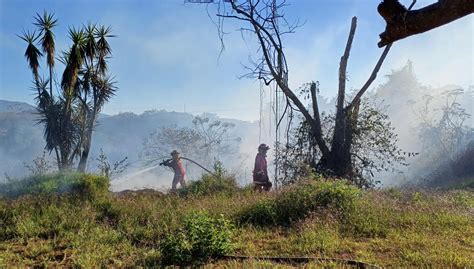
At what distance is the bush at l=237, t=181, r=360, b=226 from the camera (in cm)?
704

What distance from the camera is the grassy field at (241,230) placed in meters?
4.93

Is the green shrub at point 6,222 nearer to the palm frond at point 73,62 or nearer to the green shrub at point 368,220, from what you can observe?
the green shrub at point 368,220

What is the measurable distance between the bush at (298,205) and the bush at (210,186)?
3.58 m

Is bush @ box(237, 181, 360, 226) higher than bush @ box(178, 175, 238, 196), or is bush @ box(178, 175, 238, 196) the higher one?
bush @ box(178, 175, 238, 196)

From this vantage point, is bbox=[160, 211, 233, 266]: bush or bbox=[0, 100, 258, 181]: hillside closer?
bbox=[160, 211, 233, 266]: bush

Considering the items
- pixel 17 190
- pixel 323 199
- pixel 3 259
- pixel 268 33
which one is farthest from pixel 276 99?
pixel 3 259

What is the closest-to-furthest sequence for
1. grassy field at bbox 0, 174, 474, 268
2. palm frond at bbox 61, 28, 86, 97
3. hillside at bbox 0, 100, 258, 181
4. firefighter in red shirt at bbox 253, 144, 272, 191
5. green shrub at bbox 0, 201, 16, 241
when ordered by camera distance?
grassy field at bbox 0, 174, 474, 268, green shrub at bbox 0, 201, 16, 241, firefighter in red shirt at bbox 253, 144, 272, 191, palm frond at bbox 61, 28, 86, 97, hillside at bbox 0, 100, 258, 181

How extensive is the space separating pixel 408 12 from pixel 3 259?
5658mm

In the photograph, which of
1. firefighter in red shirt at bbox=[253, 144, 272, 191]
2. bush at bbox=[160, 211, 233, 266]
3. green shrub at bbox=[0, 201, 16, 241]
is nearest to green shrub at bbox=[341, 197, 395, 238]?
bush at bbox=[160, 211, 233, 266]

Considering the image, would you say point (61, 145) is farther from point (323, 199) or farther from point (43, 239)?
point (323, 199)

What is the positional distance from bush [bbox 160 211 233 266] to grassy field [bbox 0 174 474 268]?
0.5 inches

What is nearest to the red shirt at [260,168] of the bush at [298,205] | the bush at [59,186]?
the bush at [298,205]

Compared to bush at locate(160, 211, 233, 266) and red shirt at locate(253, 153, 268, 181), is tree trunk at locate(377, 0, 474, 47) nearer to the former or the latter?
bush at locate(160, 211, 233, 266)

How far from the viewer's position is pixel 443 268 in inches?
165
